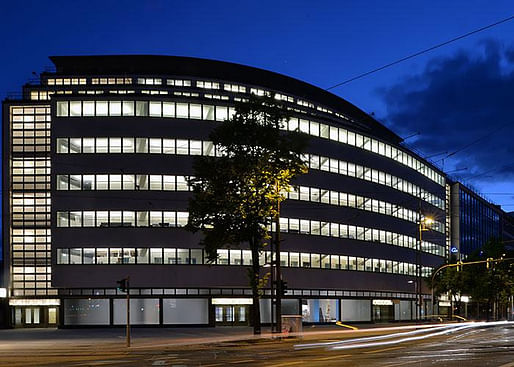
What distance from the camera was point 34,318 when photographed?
216ft

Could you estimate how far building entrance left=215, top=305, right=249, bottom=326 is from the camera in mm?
62188

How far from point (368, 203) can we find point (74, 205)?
31.4 m

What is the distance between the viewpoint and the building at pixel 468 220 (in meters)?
104

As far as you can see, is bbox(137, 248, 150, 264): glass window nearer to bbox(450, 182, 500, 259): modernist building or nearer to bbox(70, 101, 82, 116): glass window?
bbox(70, 101, 82, 116): glass window

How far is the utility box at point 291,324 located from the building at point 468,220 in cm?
5552

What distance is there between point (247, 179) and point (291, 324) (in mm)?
9669

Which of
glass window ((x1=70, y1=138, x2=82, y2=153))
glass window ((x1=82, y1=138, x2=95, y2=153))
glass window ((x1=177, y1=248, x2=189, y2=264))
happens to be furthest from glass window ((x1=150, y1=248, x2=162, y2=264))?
glass window ((x1=70, y1=138, x2=82, y2=153))

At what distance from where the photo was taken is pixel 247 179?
1666 inches

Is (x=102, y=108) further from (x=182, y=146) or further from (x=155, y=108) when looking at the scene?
(x=182, y=146)

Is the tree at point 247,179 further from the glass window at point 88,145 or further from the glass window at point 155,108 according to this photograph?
the glass window at point 88,145

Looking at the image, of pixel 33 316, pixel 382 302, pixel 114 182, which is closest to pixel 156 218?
pixel 114 182

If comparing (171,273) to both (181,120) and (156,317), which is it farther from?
(181,120)

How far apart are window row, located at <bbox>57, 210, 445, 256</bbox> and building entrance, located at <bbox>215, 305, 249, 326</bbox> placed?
802cm

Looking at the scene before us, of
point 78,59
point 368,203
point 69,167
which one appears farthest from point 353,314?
point 78,59
